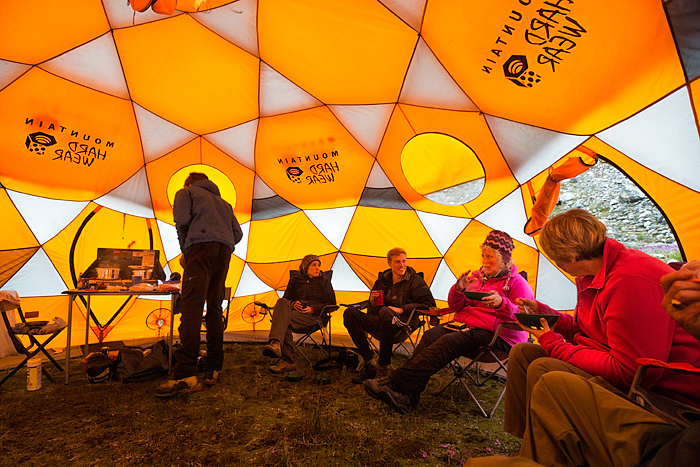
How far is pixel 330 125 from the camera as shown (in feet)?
20.0

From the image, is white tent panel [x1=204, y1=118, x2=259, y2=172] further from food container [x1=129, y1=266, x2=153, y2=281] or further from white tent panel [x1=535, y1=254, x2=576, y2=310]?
white tent panel [x1=535, y1=254, x2=576, y2=310]

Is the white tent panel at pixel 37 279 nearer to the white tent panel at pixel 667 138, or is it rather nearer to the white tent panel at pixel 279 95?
the white tent panel at pixel 279 95

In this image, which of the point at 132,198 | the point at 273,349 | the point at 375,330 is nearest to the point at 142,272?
the point at 273,349

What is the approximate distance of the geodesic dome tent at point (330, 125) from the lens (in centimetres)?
329

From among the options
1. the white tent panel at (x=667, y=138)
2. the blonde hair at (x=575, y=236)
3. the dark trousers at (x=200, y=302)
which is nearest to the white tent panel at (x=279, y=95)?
the dark trousers at (x=200, y=302)

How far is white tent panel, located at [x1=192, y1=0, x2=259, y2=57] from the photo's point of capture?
A: 4.70 metres

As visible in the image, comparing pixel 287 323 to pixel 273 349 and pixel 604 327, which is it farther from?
pixel 604 327

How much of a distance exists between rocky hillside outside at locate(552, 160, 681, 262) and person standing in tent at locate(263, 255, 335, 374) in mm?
3347

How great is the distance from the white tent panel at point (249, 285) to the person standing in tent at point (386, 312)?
10.1ft

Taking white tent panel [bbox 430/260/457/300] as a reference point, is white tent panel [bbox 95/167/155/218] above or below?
above

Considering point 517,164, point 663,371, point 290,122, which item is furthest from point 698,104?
point 290,122

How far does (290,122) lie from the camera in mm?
6195

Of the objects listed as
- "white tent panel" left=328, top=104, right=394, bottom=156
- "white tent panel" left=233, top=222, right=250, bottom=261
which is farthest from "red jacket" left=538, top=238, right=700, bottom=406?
"white tent panel" left=233, top=222, right=250, bottom=261

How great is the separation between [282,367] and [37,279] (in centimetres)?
407
